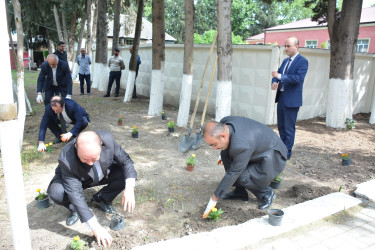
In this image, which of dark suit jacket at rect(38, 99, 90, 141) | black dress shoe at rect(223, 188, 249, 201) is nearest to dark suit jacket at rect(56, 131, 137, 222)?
black dress shoe at rect(223, 188, 249, 201)

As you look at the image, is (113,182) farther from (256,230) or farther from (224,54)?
(224,54)

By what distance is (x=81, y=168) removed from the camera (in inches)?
101

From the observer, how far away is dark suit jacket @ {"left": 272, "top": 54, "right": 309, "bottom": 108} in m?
4.18

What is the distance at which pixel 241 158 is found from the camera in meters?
2.69

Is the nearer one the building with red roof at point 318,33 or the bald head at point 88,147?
the bald head at point 88,147

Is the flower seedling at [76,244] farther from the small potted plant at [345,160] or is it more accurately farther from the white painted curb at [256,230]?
the small potted plant at [345,160]

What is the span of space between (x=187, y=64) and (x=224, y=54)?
57.4 inches

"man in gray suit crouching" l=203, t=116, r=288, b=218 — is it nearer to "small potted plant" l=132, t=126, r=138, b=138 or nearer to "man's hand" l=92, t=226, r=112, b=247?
"man's hand" l=92, t=226, r=112, b=247

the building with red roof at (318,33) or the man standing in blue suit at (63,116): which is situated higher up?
the building with red roof at (318,33)

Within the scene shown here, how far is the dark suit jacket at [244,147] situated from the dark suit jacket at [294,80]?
1426mm

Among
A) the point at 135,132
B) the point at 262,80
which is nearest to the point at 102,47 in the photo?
the point at 135,132

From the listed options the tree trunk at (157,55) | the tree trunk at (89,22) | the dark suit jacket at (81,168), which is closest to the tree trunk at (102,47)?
the tree trunk at (89,22)

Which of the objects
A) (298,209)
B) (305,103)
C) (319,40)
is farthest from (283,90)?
(319,40)

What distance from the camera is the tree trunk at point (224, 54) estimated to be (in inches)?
187
